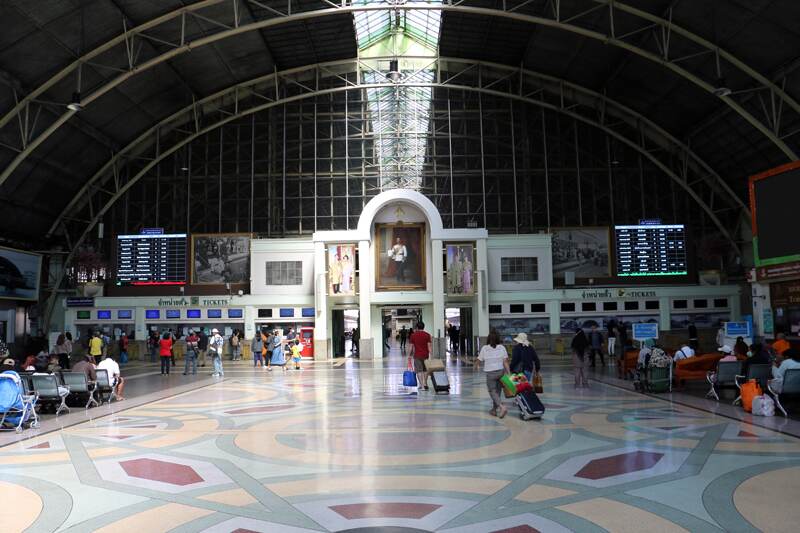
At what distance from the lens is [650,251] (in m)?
36.2

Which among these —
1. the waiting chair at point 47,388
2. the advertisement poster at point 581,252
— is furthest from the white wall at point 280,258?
the waiting chair at point 47,388

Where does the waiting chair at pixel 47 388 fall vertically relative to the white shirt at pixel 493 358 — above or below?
below

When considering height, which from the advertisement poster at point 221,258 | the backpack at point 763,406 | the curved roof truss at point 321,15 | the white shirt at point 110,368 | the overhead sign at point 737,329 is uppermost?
the curved roof truss at point 321,15

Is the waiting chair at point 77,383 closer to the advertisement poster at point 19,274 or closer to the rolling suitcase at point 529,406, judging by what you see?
the rolling suitcase at point 529,406

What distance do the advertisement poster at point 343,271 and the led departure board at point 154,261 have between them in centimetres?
945

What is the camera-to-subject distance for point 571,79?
117 ft

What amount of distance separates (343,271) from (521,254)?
10.4 meters

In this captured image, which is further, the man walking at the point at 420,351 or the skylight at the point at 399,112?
the skylight at the point at 399,112

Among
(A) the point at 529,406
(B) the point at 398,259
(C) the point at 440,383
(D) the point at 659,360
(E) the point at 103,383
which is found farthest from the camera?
(B) the point at 398,259

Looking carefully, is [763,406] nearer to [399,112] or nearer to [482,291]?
[482,291]

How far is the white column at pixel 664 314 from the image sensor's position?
118 ft

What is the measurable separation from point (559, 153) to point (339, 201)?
13840mm

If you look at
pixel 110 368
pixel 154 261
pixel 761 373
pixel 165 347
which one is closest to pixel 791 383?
pixel 761 373

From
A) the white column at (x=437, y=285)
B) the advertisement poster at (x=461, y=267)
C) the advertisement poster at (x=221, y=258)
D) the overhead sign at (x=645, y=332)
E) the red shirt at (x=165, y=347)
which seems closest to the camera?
the overhead sign at (x=645, y=332)
